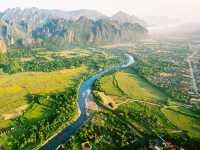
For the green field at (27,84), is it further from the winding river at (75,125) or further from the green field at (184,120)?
the green field at (184,120)

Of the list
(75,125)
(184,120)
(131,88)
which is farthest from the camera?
(131,88)

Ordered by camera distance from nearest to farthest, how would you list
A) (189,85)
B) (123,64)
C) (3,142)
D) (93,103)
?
(3,142) → (93,103) → (189,85) → (123,64)

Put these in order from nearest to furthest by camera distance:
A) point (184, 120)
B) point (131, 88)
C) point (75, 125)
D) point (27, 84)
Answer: point (75, 125), point (184, 120), point (131, 88), point (27, 84)

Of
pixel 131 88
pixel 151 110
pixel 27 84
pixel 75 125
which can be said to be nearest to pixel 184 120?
pixel 151 110

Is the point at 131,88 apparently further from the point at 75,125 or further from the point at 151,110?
the point at 75,125

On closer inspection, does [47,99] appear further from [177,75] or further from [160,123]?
[177,75]

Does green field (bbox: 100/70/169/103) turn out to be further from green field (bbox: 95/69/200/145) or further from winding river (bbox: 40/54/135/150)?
winding river (bbox: 40/54/135/150)

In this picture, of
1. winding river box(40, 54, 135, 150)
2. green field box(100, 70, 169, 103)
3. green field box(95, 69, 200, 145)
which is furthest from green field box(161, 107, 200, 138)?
winding river box(40, 54, 135, 150)

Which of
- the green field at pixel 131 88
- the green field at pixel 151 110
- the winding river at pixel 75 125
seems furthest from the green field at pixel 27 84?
the green field at pixel 151 110

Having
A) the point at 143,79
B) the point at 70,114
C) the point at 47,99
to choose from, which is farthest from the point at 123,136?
the point at 143,79
